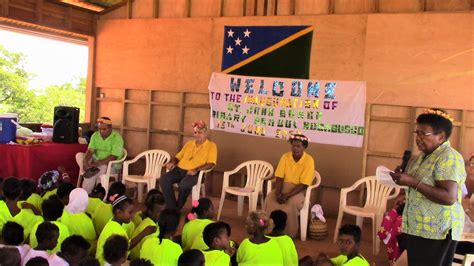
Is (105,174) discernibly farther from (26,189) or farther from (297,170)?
(297,170)

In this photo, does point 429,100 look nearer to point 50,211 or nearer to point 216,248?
point 216,248

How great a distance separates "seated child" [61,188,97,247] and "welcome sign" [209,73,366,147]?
3443mm

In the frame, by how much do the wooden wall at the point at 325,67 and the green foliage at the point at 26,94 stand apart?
1729 mm

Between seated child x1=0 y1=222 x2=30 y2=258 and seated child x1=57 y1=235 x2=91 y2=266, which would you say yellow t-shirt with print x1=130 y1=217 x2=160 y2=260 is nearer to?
seated child x1=57 y1=235 x2=91 y2=266

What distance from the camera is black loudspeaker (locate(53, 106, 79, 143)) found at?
663 centimetres

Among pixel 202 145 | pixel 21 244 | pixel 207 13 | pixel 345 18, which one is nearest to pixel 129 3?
pixel 207 13

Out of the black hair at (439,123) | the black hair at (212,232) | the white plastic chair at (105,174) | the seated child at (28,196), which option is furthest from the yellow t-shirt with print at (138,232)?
the white plastic chair at (105,174)

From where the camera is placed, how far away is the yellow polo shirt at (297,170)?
531cm

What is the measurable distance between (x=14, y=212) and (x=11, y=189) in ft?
0.70

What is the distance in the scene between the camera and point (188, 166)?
20.2ft

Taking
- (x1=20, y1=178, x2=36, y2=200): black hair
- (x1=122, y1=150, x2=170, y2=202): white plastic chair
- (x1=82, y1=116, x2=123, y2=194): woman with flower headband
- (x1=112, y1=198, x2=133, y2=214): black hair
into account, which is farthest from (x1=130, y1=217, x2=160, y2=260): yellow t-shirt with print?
(x1=82, y1=116, x2=123, y2=194): woman with flower headband

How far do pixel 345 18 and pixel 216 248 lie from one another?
418cm

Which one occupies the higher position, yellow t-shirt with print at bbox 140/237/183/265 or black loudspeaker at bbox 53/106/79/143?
black loudspeaker at bbox 53/106/79/143

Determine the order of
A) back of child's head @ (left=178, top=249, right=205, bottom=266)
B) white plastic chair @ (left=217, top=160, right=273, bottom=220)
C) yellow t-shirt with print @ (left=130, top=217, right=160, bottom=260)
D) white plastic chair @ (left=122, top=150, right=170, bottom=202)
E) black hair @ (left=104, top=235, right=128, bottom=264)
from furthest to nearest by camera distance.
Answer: white plastic chair @ (left=122, top=150, right=170, bottom=202), white plastic chair @ (left=217, top=160, right=273, bottom=220), yellow t-shirt with print @ (left=130, top=217, right=160, bottom=260), black hair @ (left=104, top=235, right=128, bottom=264), back of child's head @ (left=178, top=249, right=205, bottom=266)
